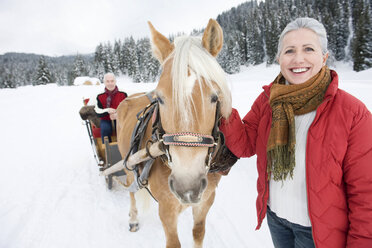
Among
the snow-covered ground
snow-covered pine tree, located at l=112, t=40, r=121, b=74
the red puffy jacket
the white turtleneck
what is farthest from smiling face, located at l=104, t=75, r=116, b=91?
snow-covered pine tree, located at l=112, t=40, r=121, b=74

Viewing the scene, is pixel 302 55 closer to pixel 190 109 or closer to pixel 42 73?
pixel 190 109

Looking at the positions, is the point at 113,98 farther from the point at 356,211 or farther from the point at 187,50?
the point at 356,211

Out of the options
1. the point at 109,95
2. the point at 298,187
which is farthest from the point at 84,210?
the point at 298,187

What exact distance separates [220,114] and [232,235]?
2.26 m

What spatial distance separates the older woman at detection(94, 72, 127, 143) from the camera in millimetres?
4355

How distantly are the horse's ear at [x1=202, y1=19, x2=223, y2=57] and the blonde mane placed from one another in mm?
88

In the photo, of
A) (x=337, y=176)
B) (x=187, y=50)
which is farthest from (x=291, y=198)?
(x=187, y=50)

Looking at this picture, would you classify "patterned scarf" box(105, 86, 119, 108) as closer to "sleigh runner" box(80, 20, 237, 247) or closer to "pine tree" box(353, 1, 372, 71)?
"sleigh runner" box(80, 20, 237, 247)

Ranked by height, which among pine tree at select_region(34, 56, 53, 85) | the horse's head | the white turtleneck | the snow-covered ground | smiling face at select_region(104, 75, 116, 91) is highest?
pine tree at select_region(34, 56, 53, 85)

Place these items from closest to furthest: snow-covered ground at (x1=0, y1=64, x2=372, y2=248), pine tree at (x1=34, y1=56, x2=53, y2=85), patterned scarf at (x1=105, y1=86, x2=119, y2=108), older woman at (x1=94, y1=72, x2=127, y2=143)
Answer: snow-covered ground at (x1=0, y1=64, x2=372, y2=248) → older woman at (x1=94, y1=72, x2=127, y2=143) → patterned scarf at (x1=105, y1=86, x2=119, y2=108) → pine tree at (x1=34, y1=56, x2=53, y2=85)

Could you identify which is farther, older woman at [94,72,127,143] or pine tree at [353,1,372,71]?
pine tree at [353,1,372,71]

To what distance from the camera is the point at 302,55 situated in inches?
52.5

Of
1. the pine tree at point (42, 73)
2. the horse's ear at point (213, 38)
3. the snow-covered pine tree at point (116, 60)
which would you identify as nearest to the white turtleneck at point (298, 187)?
the horse's ear at point (213, 38)

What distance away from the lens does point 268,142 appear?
4.83 feet
